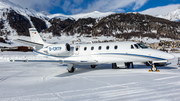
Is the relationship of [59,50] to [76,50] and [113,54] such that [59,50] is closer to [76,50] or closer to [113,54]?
[76,50]

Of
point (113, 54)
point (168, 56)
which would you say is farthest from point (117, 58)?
point (168, 56)

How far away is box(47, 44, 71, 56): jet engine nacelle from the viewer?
12.4 meters

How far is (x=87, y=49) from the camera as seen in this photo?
12.2 m

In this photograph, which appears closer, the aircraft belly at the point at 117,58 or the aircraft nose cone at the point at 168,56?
the aircraft nose cone at the point at 168,56

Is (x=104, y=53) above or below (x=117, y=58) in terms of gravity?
above

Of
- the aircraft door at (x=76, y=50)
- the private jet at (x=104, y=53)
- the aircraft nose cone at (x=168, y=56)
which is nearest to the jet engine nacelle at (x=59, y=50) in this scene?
the private jet at (x=104, y=53)

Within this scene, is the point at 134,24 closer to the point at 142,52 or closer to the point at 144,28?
the point at 144,28

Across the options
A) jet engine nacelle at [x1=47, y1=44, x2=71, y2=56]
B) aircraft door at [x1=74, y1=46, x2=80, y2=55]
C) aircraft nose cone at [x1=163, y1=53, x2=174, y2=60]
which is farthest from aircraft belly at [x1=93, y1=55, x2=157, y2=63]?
jet engine nacelle at [x1=47, y1=44, x2=71, y2=56]

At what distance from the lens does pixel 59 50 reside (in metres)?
12.5

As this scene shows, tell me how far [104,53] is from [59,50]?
453 centimetres

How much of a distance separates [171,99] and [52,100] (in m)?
4.46

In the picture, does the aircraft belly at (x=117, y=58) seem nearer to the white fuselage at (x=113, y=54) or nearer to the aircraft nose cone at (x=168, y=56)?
the white fuselage at (x=113, y=54)

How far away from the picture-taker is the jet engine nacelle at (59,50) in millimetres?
12445

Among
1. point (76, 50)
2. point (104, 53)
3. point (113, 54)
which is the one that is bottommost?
point (113, 54)
